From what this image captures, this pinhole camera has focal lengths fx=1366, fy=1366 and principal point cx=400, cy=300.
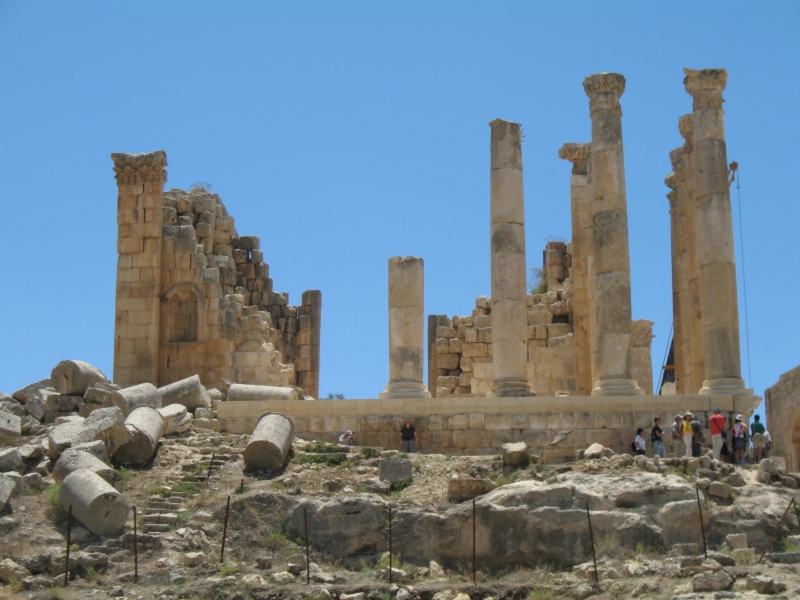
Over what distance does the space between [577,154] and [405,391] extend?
10.3m

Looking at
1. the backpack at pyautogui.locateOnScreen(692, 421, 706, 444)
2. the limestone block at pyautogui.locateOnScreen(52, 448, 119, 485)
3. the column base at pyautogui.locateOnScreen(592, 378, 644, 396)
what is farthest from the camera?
the column base at pyautogui.locateOnScreen(592, 378, 644, 396)

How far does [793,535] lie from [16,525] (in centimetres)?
1392

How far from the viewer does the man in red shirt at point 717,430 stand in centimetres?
2978

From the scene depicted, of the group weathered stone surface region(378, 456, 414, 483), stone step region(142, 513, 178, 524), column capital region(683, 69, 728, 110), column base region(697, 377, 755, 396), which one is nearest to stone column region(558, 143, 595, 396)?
column capital region(683, 69, 728, 110)

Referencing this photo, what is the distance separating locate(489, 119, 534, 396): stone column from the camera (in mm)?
34094

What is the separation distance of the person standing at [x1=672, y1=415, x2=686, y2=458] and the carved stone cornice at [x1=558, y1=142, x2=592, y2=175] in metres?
11.6

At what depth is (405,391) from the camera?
110 feet

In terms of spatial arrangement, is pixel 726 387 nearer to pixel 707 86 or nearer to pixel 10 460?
pixel 707 86

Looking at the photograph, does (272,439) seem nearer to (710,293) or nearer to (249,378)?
(249,378)

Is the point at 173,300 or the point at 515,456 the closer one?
the point at 515,456

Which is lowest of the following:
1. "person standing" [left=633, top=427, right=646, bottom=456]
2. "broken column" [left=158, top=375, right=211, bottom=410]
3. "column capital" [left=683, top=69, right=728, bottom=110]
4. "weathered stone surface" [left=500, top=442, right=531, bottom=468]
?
"weathered stone surface" [left=500, top=442, right=531, bottom=468]

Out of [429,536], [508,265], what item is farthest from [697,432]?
[429,536]

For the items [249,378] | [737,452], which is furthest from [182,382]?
[737,452]

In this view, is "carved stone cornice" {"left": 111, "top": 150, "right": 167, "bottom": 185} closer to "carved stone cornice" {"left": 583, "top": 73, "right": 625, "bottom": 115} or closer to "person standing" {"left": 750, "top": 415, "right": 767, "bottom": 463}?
"carved stone cornice" {"left": 583, "top": 73, "right": 625, "bottom": 115}
